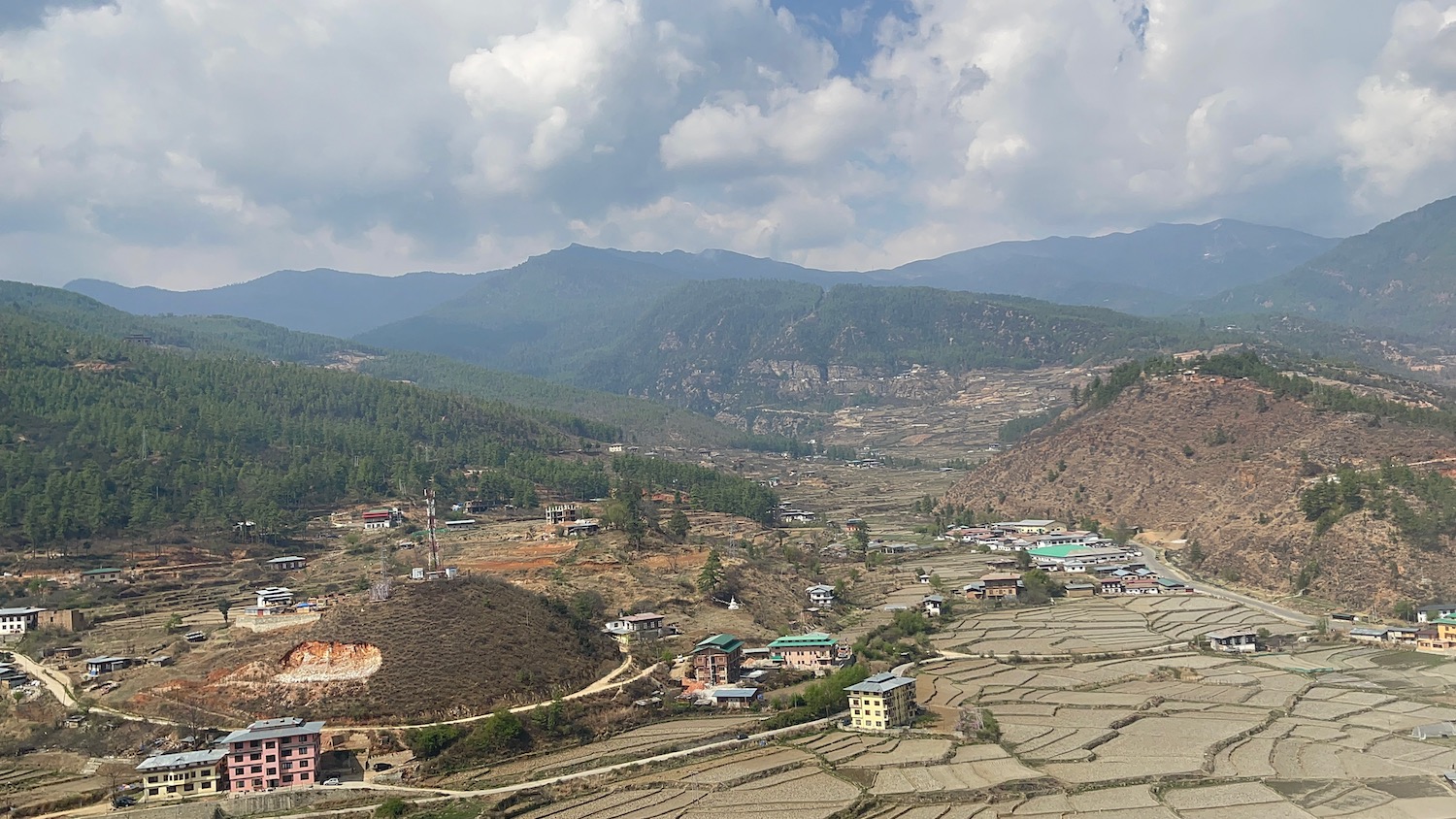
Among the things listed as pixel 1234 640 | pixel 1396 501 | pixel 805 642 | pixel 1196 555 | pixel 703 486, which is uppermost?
pixel 1396 501

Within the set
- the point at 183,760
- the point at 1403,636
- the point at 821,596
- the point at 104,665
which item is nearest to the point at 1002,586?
the point at 821,596

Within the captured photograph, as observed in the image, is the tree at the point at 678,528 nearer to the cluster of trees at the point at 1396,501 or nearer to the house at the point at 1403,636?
the cluster of trees at the point at 1396,501

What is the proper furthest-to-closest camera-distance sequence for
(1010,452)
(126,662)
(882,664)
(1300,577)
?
Answer: (1010,452) < (1300,577) < (882,664) < (126,662)

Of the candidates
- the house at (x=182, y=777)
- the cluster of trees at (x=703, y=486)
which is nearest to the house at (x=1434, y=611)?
the cluster of trees at (x=703, y=486)

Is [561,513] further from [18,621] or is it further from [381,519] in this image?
[18,621]

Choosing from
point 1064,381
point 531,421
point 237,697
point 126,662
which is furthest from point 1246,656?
point 1064,381

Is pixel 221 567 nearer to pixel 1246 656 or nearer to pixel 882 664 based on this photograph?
pixel 882 664
